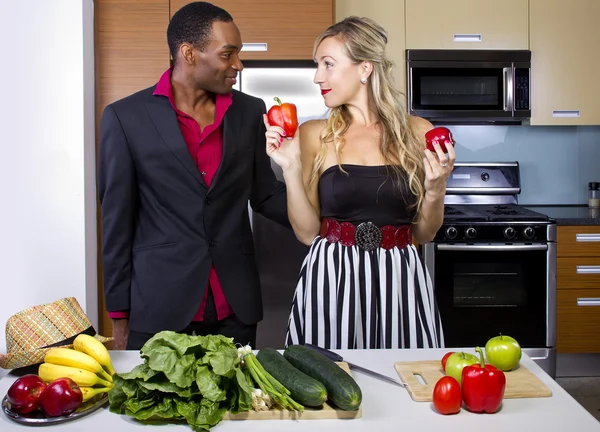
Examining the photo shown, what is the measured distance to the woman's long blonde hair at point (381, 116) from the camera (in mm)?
2170

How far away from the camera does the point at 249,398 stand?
1.30 metres

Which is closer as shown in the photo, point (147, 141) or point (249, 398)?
point (249, 398)

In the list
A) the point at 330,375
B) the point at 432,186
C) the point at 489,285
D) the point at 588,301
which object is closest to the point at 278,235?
the point at 489,285

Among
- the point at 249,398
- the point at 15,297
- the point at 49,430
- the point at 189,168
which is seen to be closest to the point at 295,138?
the point at 189,168

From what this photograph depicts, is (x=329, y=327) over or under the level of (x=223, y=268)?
under

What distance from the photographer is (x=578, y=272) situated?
378 cm

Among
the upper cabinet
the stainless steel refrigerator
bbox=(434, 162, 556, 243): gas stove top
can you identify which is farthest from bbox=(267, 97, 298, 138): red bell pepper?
bbox=(434, 162, 556, 243): gas stove top

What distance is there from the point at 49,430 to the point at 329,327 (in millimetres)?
1040

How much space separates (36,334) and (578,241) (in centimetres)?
304

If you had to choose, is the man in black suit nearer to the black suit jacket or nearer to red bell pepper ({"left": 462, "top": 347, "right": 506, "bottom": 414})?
the black suit jacket

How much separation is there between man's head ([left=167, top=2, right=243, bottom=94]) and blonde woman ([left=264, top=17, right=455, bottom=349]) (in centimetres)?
28

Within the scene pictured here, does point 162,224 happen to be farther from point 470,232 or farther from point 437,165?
point 470,232

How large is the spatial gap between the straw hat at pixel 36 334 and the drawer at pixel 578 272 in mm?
2909

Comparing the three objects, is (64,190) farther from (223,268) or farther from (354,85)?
(354,85)
